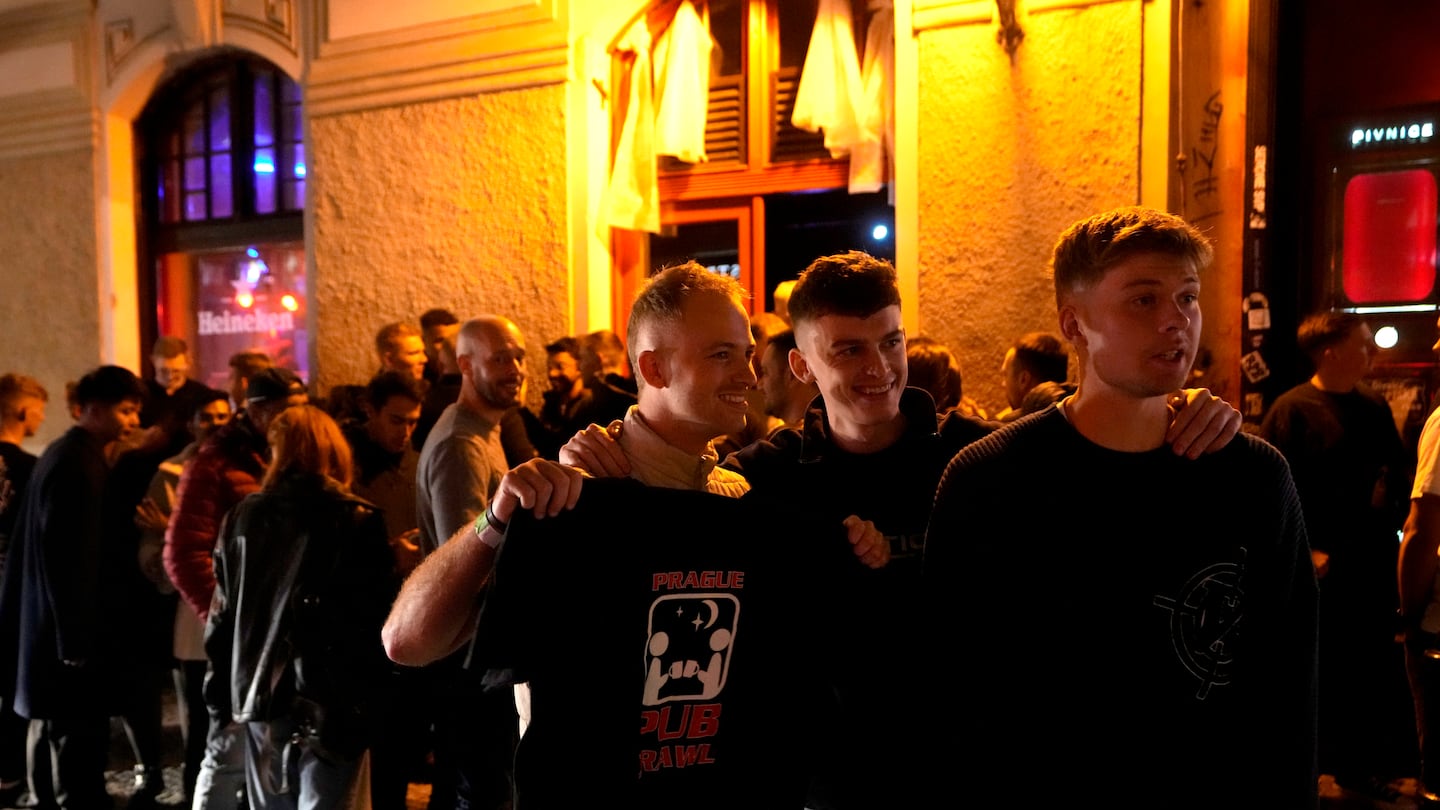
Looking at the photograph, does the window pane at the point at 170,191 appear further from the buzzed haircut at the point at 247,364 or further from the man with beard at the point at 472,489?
the man with beard at the point at 472,489

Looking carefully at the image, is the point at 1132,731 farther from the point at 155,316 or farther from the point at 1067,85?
the point at 155,316

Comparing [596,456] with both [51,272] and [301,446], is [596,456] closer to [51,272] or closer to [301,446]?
[301,446]

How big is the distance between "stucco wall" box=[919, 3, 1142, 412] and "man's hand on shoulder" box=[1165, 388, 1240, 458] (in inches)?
136

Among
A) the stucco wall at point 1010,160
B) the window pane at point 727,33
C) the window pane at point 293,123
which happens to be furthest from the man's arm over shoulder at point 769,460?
the window pane at point 293,123

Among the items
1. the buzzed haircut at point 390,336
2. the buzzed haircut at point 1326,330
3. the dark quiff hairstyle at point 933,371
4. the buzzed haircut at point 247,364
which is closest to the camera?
the dark quiff hairstyle at point 933,371

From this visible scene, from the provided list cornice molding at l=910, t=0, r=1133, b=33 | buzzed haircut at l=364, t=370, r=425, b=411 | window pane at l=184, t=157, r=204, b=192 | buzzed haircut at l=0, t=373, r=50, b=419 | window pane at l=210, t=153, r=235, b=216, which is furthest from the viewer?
window pane at l=184, t=157, r=204, b=192

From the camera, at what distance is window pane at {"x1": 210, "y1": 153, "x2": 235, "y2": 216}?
8.55 meters

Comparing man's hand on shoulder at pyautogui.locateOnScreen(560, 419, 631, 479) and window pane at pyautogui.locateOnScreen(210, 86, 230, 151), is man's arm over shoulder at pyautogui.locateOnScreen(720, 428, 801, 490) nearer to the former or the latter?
man's hand on shoulder at pyautogui.locateOnScreen(560, 419, 631, 479)

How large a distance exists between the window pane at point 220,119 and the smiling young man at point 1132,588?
27.1 feet

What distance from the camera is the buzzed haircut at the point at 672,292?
201cm

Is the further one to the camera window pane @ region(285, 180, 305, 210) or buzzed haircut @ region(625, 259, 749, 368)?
window pane @ region(285, 180, 305, 210)

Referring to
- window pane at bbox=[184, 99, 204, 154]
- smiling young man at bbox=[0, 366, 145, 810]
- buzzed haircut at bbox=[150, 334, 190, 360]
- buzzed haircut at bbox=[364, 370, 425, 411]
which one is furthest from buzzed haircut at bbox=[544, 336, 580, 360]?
window pane at bbox=[184, 99, 204, 154]

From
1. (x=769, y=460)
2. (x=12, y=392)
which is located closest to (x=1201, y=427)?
(x=769, y=460)

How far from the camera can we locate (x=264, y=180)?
838 centimetres
